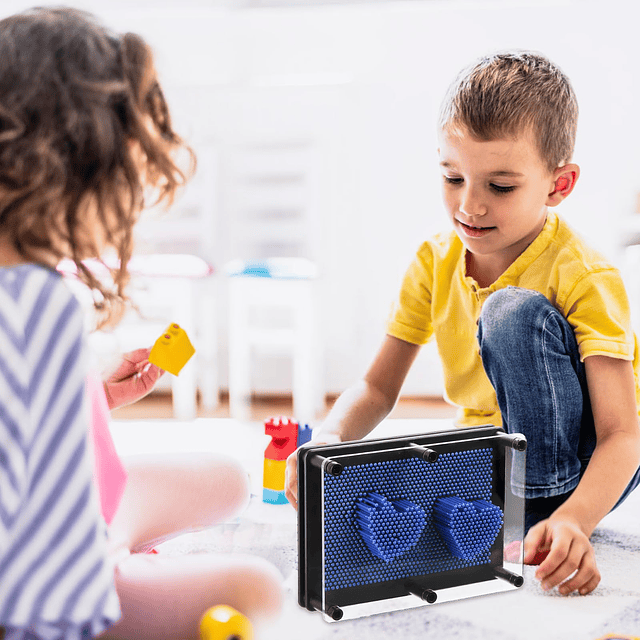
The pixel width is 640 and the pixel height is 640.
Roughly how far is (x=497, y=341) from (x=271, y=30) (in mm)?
1900

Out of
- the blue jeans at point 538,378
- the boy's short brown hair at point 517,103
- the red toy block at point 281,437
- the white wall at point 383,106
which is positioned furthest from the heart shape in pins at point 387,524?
the white wall at point 383,106

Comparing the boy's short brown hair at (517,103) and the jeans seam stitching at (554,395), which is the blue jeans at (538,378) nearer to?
the jeans seam stitching at (554,395)

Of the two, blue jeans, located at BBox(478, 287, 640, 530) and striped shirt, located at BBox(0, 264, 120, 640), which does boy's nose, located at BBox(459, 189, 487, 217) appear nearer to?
blue jeans, located at BBox(478, 287, 640, 530)

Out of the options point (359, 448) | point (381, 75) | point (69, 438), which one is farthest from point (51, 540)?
point (381, 75)

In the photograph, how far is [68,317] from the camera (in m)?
0.53

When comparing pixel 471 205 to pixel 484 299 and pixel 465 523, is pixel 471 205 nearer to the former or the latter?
pixel 484 299

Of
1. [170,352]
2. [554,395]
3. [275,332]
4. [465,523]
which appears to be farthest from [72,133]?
[275,332]

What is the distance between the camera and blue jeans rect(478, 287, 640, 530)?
0.89 metres

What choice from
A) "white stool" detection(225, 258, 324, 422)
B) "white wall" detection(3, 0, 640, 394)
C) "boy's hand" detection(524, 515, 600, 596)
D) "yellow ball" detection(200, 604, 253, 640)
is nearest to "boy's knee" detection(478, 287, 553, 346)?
"boy's hand" detection(524, 515, 600, 596)

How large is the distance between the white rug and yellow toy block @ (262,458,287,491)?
29mm

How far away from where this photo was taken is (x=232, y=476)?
2.94 feet

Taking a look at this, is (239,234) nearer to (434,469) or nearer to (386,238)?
(386,238)

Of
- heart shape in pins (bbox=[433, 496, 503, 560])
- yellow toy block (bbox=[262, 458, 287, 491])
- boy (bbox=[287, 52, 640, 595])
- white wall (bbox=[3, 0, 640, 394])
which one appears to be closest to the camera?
heart shape in pins (bbox=[433, 496, 503, 560])

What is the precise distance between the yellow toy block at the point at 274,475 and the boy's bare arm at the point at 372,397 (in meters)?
0.10
